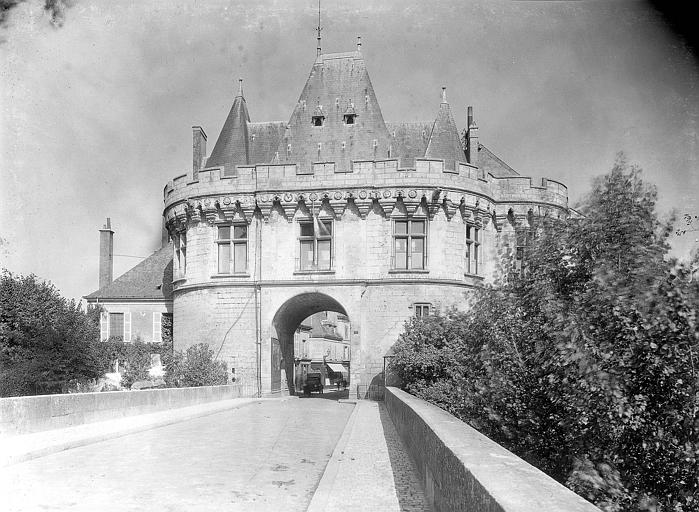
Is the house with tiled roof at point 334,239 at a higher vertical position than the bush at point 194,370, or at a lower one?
higher

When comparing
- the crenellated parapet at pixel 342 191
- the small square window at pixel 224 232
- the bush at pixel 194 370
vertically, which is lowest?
the bush at pixel 194 370

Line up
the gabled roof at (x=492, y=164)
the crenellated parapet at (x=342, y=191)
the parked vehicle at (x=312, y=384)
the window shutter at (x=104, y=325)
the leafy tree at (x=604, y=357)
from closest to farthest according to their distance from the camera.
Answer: the leafy tree at (x=604, y=357), the crenellated parapet at (x=342, y=191), the gabled roof at (x=492, y=164), the window shutter at (x=104, y=325), the parked vehicle at (x=312, y=384)

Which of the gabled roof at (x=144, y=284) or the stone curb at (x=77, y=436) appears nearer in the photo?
the stone curb at (x=77, y=436)


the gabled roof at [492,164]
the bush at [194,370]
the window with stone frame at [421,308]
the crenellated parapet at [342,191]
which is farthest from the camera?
the gabled roof at [492,164]

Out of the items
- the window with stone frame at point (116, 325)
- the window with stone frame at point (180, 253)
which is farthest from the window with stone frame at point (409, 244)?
the window with stone frame at point (116, 325)

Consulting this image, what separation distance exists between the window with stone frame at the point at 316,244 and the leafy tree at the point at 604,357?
56.9 feet

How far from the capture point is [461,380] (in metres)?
15.8

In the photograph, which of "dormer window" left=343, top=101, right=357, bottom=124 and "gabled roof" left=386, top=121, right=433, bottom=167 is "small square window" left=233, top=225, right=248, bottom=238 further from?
"gabled roof" left=386, top=121, right=433, bottom=167

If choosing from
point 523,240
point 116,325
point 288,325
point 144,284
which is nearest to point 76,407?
point 523,240

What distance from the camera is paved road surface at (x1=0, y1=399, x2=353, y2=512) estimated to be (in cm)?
662

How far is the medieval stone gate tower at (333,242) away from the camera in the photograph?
91.2ft

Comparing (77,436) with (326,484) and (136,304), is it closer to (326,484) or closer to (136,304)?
(326,484)

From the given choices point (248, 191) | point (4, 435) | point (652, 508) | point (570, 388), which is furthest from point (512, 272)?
point (248, 191)

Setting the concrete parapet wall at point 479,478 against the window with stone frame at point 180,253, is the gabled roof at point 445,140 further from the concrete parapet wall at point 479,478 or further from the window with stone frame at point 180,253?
the concrete parapet wall at point 479,478
